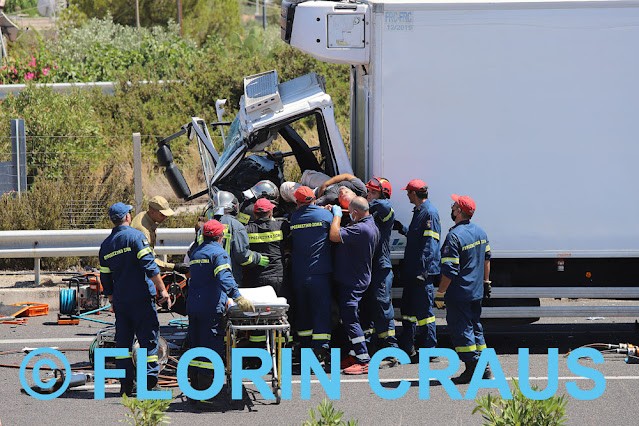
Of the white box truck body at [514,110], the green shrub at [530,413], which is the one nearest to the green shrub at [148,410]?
the green shrub at [530,413]

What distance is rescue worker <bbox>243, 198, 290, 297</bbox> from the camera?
31.8 feet

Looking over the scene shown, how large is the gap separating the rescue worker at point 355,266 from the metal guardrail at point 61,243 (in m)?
3.39

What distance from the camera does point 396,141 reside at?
10.0 meters

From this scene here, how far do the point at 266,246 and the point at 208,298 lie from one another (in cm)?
128

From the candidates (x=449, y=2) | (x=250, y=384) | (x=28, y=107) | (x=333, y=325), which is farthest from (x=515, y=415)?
(x=28, y=107)

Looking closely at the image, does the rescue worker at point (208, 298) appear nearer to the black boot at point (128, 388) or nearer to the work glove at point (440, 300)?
the black boot at point (128, 388)

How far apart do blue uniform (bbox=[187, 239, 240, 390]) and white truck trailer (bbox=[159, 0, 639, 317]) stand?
189 cm

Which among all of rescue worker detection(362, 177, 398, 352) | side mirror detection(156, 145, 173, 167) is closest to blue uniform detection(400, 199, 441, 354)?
rescue worker detection(362, 177, 398, 352)

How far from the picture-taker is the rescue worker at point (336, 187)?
32.8ft

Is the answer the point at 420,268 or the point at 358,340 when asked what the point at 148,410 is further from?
the point at 420,268

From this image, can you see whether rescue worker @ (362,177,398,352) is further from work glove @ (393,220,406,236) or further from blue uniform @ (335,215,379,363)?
work glove @ (393,220,406,236)

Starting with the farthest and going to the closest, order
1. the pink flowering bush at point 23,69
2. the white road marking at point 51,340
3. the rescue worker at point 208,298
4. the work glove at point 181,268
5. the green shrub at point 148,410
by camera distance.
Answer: the pink flowering bush at point 23,69 → the work glove at point 181,268 → the white road marking at point 51,340 → the rescue worker at point 208,298 → the green shrub at point 148,410

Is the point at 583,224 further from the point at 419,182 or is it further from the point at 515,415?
the point at 515,415

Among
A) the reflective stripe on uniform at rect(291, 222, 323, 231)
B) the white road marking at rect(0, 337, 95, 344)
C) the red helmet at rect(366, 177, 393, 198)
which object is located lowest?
the white road marking at rect(0, 337, 95, 344)
